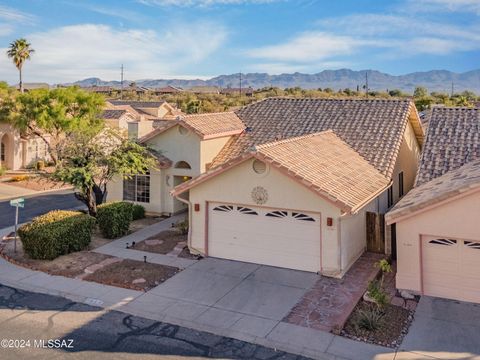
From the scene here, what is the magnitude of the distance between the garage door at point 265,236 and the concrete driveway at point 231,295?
0.38 metres

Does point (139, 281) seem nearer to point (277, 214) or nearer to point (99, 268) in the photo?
point (99, 268)

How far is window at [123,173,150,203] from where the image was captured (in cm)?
2312

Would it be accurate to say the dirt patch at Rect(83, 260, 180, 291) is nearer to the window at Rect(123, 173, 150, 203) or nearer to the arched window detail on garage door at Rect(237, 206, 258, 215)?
the arched window detail on garage door at Rect(237, 206, 258, 215)

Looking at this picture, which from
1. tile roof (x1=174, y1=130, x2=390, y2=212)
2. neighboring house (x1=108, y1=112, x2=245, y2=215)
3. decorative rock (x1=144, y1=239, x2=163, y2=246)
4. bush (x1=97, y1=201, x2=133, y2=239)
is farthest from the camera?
neighboring house (x1=108, y1=112, x2=245, y2=215)

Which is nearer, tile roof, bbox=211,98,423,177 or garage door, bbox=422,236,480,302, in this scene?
garage door, bbox=422,236,480,302

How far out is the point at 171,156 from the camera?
22.8m

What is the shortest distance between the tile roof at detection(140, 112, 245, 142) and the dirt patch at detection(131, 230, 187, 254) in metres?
4.96

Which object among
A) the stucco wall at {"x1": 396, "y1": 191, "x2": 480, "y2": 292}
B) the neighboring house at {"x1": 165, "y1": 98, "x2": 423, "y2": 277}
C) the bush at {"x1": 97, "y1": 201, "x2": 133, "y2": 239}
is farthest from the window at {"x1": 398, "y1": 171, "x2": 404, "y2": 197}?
the bush at {"x1": 97, "y1": 201, "x2": 133, "y2": 239}

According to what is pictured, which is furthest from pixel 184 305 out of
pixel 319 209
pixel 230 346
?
pixel 319 209

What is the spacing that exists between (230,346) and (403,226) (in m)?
6.27

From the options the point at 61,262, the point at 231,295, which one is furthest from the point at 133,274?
the point at 231,295

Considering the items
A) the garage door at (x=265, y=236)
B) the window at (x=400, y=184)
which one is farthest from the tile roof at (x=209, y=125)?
the window at (x=400, y=184)

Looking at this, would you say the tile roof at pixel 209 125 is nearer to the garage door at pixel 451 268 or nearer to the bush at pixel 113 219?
the bush at pixel 113 219

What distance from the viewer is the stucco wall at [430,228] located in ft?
40.8
